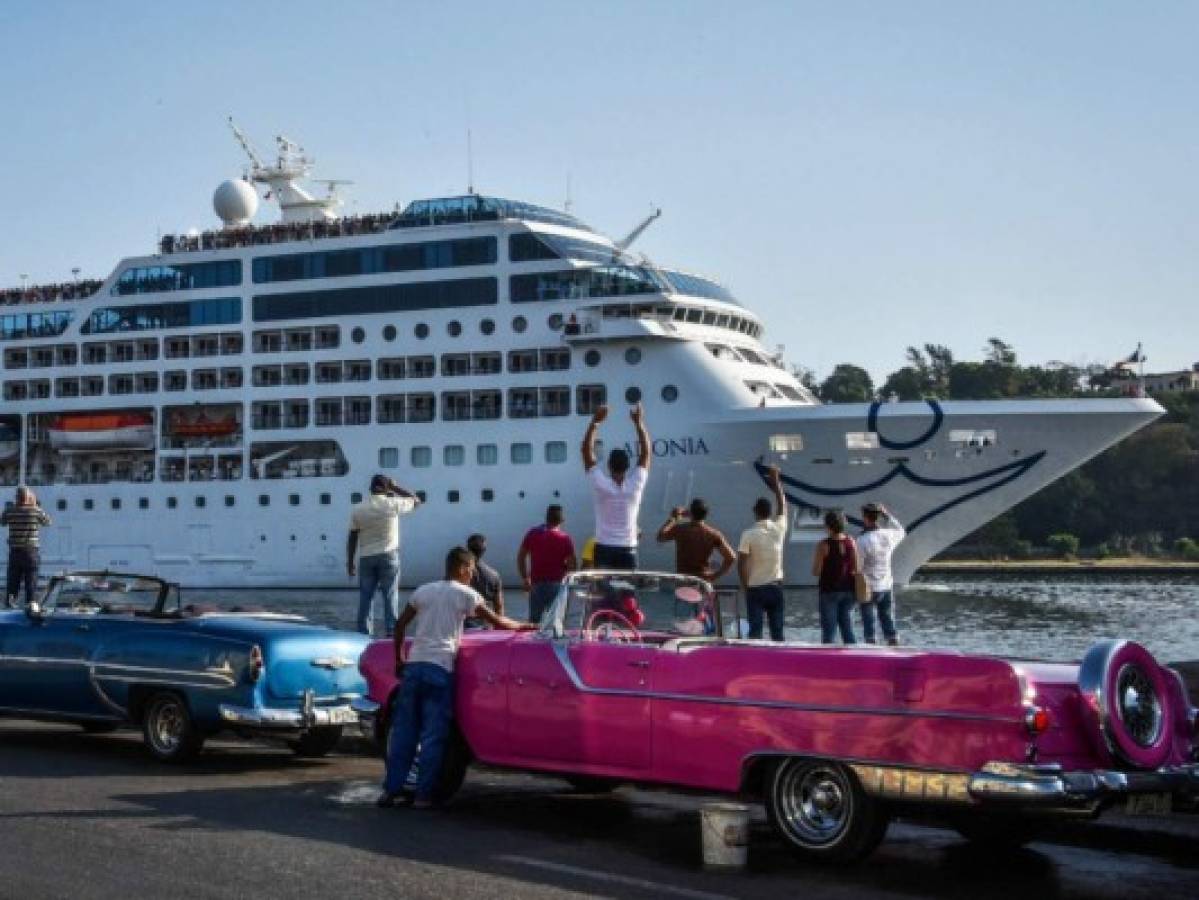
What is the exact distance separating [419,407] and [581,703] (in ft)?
116

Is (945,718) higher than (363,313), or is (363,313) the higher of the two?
(363,313)

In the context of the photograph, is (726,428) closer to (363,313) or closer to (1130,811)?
(363,313)

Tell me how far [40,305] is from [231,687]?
43.2 meters

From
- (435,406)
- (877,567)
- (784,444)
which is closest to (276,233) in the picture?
(435,406)

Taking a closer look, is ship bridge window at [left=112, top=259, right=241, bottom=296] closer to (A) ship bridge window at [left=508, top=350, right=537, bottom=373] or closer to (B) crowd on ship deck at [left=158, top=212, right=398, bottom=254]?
(B) crowd on ship deck at [left=158, top=212, right=398, bottom=254]

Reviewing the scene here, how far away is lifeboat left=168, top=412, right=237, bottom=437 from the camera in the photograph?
4684 centimetres

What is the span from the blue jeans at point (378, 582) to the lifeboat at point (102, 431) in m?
34.4

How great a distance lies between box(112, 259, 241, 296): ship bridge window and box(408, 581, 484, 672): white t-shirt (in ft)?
128

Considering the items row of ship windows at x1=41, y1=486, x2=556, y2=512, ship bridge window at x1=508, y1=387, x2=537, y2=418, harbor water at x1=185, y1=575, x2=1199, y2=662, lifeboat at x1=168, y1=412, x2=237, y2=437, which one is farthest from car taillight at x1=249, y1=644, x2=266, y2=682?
lifeboat at x1=168, y1=412, x2=237, y2=437

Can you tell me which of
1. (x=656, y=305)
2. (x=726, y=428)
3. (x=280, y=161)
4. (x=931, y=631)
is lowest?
(x=931, y=631)

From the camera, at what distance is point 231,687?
10297 millimetres

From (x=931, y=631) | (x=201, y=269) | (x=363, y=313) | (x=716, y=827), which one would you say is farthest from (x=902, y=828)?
(x=201, y=269)

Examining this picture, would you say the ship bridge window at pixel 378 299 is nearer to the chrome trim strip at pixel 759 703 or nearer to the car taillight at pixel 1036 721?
the chrome trim strip at pixel 759 703

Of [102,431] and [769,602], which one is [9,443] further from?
[769,602]
